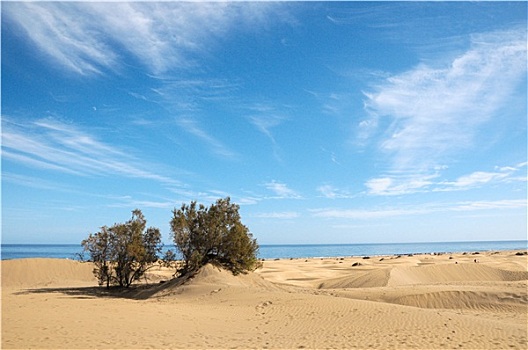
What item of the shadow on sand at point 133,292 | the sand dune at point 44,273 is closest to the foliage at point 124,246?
the shadow on sand at point 133,292

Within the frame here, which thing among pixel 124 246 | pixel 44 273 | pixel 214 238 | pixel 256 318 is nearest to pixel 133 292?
pixel 124 246

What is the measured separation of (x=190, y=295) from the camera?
21.7 metres

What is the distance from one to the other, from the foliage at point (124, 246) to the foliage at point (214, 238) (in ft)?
8.01

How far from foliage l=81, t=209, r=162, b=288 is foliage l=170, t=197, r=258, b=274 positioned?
2.44 metres

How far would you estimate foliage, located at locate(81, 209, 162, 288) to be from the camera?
2583 cm

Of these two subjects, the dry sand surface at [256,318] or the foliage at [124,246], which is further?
the foliage at [124,246]

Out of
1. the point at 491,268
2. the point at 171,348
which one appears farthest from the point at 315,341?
the point at 491,268

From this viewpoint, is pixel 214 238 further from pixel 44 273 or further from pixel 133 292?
pixel 44 273

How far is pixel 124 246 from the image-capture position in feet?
84.9

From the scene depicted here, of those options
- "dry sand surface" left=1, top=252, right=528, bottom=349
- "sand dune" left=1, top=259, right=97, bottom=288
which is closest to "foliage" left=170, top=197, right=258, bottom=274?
"dry sand surface" left=1, top=252, right=528, bottom=349

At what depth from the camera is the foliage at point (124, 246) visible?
84.7ft

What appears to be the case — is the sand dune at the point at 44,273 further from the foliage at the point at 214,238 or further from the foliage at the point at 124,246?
the foliage at the point at 214,238

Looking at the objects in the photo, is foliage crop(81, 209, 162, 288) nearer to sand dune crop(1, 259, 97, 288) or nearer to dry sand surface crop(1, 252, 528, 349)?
dry sand surface crop(1, 252, 528, 349)

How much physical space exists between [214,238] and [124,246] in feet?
19.7
